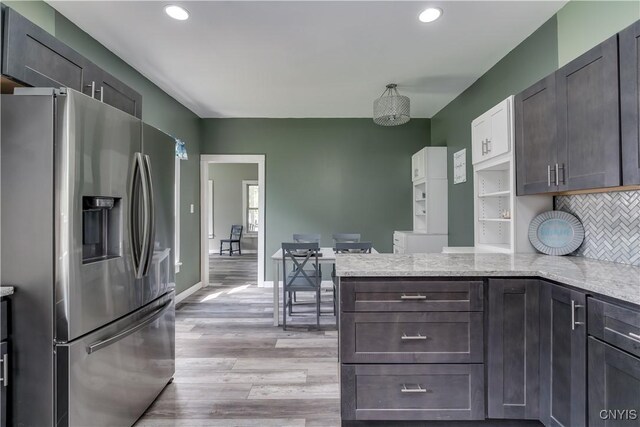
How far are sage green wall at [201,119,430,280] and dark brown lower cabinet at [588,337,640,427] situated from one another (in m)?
3.72

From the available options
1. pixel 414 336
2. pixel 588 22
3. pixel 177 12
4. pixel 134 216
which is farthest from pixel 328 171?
pixel 414 336

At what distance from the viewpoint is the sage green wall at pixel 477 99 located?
95.6 inches

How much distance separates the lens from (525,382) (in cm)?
159

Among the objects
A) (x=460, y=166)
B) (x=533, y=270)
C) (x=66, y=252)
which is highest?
(x=460, y=166)

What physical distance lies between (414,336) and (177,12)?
262 centimetres

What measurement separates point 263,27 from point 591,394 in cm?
291

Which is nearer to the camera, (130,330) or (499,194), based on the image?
(130,330)

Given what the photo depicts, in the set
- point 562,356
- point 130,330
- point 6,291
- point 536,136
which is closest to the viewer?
point 6,291

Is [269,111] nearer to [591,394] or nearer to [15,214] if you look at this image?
[15,214]

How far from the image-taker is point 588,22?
2016 mm

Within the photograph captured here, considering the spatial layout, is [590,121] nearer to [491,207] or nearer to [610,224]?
[610,224]

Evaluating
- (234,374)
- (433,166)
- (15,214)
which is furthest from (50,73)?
(433,166)

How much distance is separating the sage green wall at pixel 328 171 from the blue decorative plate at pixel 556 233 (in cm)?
272

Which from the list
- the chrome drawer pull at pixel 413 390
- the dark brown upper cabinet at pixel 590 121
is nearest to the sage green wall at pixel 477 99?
the dark brown upper cabinet at pixel 590 121
